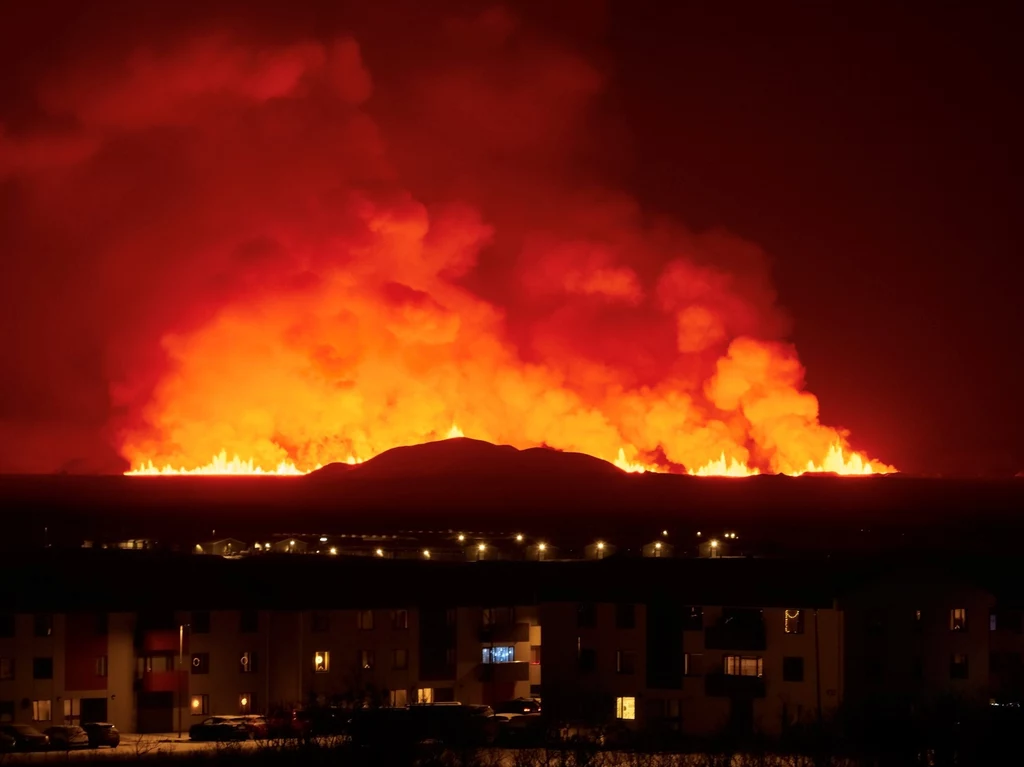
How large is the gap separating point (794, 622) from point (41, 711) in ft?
33.9

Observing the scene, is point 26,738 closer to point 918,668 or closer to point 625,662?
point 625,662

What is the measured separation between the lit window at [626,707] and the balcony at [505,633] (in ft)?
10.8

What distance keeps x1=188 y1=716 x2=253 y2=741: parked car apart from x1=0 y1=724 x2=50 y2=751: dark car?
1811 mm

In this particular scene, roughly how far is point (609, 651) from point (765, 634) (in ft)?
7.52

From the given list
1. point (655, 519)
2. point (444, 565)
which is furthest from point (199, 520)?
point (444, 565)

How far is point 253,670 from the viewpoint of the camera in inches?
976

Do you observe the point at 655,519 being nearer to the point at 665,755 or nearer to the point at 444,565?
the point at 444,565

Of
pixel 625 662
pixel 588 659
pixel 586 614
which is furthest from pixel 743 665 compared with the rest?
pixel 586 614

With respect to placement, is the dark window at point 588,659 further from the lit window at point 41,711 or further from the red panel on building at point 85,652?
the lit window at point 41,711

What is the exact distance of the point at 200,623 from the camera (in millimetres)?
24891

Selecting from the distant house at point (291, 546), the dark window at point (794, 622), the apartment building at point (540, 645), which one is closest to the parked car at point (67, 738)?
the apartment building at point (540, 645)

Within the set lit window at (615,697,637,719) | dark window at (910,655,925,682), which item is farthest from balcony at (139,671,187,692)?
dark window at (910,655,925,682)

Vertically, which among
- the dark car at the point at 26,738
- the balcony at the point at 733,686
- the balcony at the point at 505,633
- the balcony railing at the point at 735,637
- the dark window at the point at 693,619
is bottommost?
the dark car at the point at 26,738

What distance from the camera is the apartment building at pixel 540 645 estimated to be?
909 inches
